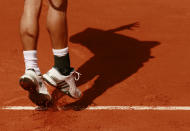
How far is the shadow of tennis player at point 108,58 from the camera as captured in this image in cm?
478

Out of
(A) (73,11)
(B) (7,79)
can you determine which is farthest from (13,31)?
(B) (7,79)

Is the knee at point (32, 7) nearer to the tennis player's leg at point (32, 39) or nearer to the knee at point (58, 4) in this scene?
the tennis player's leg at point (32, 39)

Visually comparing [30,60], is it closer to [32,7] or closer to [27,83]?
[27,83]

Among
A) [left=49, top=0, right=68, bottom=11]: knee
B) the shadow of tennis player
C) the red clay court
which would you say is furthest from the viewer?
the shadow of tennis player

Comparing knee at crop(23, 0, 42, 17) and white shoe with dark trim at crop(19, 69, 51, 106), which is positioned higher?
knee at crop(23, 0, 42, 17)

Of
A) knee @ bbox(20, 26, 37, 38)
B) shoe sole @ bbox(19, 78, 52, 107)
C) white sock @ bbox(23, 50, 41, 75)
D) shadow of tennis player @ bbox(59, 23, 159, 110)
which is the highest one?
knee @ bbox(20, 26, 37, 38)

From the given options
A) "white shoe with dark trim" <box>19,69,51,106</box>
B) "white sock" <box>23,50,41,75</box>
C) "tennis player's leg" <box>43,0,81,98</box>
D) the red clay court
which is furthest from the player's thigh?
the red clay court

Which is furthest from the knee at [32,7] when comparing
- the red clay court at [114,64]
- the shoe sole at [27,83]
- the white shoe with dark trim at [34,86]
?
the red clay court at [114,64]

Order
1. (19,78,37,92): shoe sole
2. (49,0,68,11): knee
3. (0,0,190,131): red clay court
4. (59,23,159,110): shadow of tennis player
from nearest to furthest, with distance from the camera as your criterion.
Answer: (19,78,37,92): shoe sole → (49,0,68,11): knee → (0,0,190,131): red clay court → (59,23,159,110): shadow of tennis player

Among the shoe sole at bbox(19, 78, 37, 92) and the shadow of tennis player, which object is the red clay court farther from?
the shoe sole at bbox(19, 78, 37, 92)

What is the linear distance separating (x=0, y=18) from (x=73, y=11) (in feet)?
4.31

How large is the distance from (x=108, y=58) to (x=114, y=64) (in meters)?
0.23

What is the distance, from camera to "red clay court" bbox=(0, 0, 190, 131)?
13.5 feet

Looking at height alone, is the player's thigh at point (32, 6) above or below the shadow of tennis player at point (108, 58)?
above
